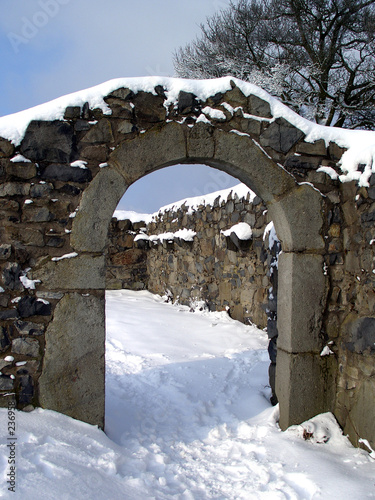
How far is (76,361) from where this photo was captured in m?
2.61

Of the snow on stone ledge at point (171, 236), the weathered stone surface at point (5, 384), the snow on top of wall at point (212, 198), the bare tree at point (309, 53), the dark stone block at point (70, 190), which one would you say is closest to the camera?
the weathered stone surface at point (5, 384)

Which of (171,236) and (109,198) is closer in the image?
(109,198)

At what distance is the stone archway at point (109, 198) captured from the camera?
254 cm

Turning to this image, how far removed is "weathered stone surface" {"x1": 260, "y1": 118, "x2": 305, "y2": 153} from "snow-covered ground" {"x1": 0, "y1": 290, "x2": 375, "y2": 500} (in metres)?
1.98

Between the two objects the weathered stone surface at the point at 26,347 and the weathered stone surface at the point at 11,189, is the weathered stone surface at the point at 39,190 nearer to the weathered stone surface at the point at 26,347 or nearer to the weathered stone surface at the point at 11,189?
the weathered stone surface at the point at 11,189

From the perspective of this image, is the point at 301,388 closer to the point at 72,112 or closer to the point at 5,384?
the point at 5,384

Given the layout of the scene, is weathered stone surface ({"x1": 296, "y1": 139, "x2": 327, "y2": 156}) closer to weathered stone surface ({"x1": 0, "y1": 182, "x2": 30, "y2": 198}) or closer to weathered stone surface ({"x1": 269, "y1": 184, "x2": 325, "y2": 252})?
weathered stone surface ({"x1": 269, "y1": 184, "x2": 325, "y2": 252})

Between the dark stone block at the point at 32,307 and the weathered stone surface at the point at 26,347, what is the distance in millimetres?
154

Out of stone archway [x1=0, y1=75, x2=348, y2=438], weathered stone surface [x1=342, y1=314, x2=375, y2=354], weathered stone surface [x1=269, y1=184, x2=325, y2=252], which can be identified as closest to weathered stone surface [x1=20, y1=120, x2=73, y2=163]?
stone archway [x1=0, y1=75, x2=348, y2=438]

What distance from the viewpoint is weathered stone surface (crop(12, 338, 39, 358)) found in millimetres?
2508

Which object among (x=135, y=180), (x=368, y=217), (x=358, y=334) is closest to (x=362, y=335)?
(x=358, y=334)

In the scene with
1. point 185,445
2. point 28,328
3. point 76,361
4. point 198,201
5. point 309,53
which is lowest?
point 185,445

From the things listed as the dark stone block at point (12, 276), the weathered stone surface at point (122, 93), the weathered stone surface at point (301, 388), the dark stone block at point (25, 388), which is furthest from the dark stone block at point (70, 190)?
the weathered stone surface at point (301, 388)

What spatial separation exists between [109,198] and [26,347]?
1.06m
